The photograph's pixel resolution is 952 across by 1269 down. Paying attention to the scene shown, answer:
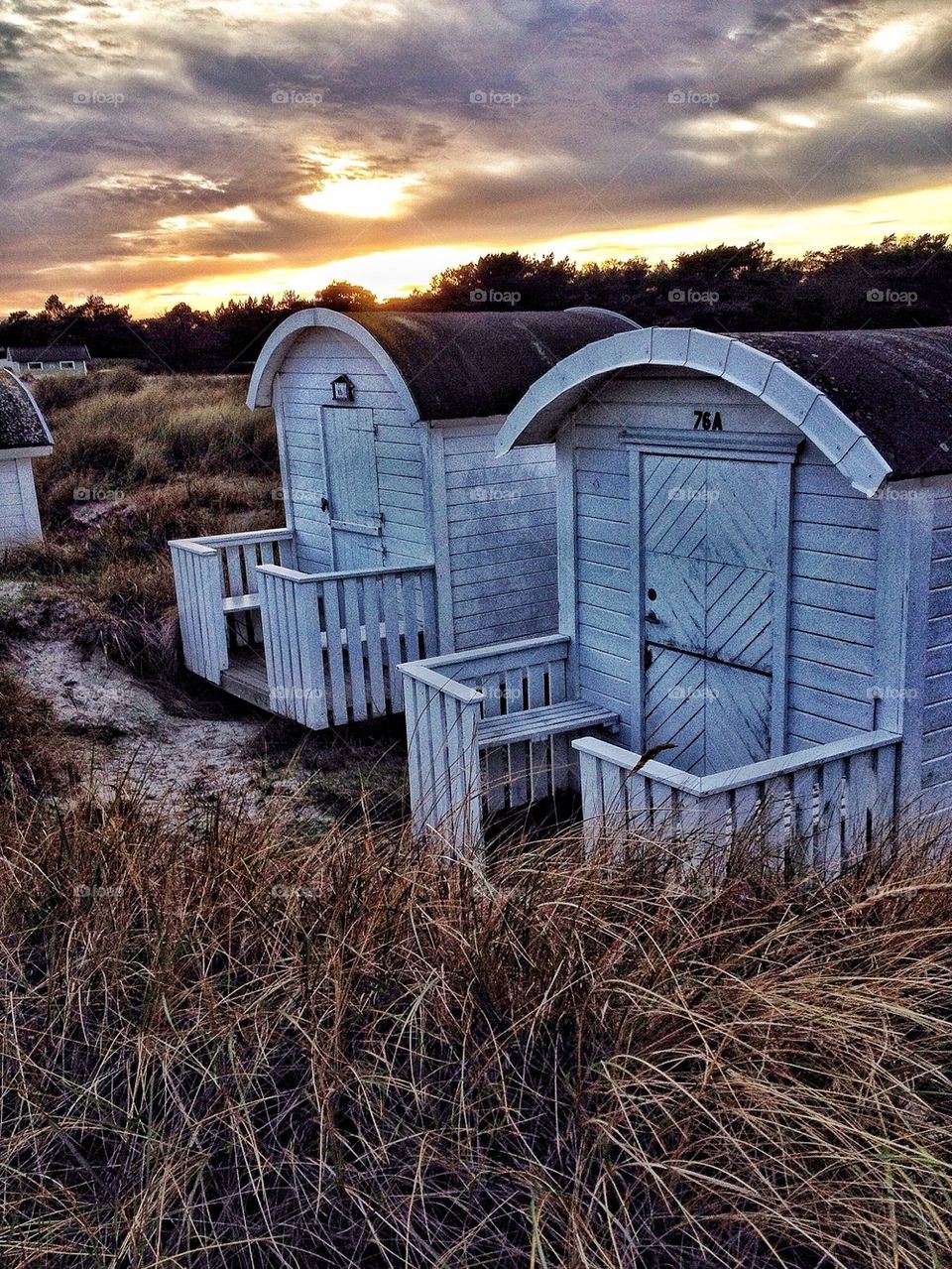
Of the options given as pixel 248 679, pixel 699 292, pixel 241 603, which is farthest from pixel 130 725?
pixel 699 292

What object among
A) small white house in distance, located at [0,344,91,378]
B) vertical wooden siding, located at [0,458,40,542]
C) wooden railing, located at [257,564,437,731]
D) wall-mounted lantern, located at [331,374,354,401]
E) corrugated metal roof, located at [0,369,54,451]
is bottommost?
wooden railing, located at [257,564,437,731]

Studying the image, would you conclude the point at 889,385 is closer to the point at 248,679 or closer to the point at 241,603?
the point at 248,679

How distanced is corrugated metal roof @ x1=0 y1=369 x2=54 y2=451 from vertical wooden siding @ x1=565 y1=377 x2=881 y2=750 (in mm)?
9229

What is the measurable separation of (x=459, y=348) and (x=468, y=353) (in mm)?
95

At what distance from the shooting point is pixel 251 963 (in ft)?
12.1

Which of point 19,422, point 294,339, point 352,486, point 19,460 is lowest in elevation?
point 352,486

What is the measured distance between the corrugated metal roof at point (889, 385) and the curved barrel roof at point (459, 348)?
3895mm

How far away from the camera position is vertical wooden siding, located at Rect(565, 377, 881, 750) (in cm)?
560

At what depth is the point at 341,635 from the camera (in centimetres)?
976

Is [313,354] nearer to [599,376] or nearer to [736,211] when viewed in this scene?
[599,376]

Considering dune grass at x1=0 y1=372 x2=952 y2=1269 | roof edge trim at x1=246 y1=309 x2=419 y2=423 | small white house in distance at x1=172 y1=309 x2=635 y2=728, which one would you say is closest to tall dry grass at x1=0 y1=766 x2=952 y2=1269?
dune grass at x1=0 y1=372 x2=952 y2=1269

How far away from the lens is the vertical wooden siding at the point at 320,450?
10109mm

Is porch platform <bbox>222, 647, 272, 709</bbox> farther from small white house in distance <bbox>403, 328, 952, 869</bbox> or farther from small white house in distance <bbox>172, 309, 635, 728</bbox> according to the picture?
small white house in distance <bbox>403, 328, 952, 869</bbox>

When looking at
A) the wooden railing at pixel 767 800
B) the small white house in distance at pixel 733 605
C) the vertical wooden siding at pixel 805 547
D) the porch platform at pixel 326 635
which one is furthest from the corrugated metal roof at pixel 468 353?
the wooden railing at pixel 767 800
